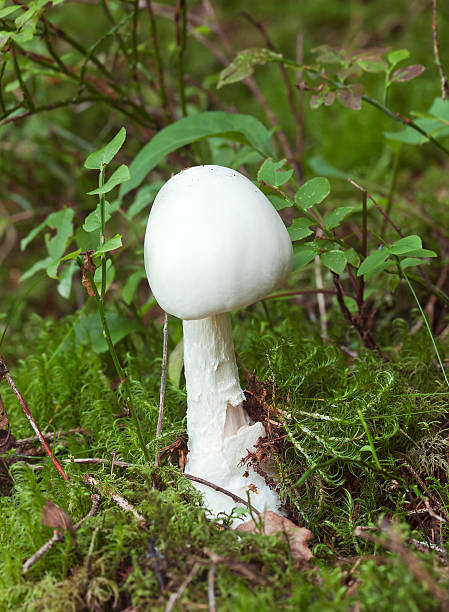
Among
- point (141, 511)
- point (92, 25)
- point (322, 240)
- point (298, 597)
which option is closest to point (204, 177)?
point (322, 240)

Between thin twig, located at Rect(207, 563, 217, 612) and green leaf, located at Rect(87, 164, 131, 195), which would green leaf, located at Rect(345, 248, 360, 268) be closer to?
green leaf, located at Rect(87, 164, 131, 195)

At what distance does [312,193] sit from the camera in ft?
5.23

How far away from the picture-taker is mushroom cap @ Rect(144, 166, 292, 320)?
126 centimetres

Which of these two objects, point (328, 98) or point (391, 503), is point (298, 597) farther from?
point (328, 98)

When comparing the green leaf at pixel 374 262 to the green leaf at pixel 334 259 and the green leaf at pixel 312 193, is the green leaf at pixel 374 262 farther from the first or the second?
the green leaf at pixel 312 193

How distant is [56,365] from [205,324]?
2.70 ft

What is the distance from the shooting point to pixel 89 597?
1166mm

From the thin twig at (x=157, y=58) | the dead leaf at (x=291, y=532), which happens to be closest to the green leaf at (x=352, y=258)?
the dead leaf at (x=291, y=532)

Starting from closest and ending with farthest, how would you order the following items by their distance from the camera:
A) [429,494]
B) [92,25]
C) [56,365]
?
[429,494] < [56,365] < [92,25]

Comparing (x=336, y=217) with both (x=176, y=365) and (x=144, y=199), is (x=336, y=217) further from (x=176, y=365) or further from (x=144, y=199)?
(x=144, y=199)

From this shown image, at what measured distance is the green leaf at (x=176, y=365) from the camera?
5.99 ft

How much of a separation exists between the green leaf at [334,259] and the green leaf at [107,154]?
60cm

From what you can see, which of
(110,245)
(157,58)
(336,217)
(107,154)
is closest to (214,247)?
(110,245)

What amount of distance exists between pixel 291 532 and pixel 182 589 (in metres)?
0.31
